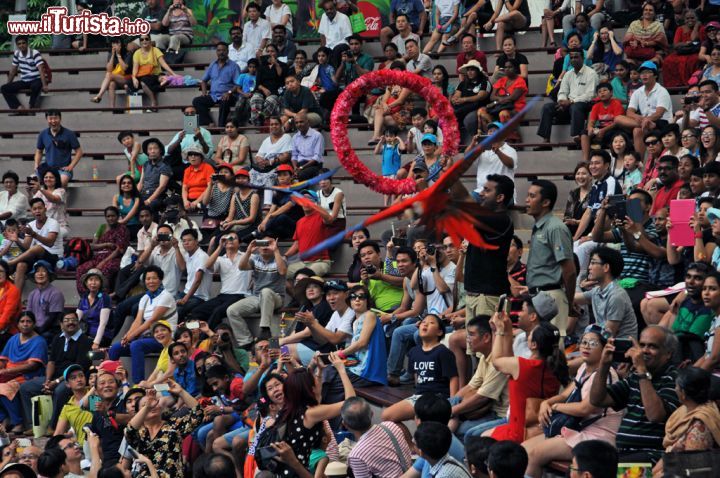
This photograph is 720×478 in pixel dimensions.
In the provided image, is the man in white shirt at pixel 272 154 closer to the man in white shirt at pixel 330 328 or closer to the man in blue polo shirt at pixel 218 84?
the man in blue polo shirt at pixel 218 84

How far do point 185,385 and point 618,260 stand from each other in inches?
Answer: 167

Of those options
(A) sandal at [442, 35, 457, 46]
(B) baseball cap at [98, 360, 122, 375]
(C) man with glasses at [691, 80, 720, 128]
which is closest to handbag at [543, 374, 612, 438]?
(B) baseball cap at [98, 360, 122, 375]

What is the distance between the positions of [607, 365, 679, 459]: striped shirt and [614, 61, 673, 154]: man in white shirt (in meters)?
6.40

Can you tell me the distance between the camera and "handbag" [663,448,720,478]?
18.2 feet

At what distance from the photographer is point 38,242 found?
47.9 ft

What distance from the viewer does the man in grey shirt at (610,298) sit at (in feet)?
28.5

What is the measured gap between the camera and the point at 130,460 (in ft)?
30.3

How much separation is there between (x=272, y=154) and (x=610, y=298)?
270 inches

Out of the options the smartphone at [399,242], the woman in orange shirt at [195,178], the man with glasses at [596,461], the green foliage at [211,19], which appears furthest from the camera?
the green foliage at [211,19]

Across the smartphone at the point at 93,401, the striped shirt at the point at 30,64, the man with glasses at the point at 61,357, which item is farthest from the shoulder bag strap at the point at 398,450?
the striped shirt at the point at 30,64

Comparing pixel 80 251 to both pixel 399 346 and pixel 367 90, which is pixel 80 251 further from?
pixel 399 346

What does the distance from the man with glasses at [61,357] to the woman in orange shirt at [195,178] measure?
258cm

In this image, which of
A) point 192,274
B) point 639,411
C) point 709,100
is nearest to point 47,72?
point 192,274

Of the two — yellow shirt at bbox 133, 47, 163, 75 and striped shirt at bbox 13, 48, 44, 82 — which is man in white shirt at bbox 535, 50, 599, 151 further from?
striped shirt at bbox 13, 48, 44, 82
